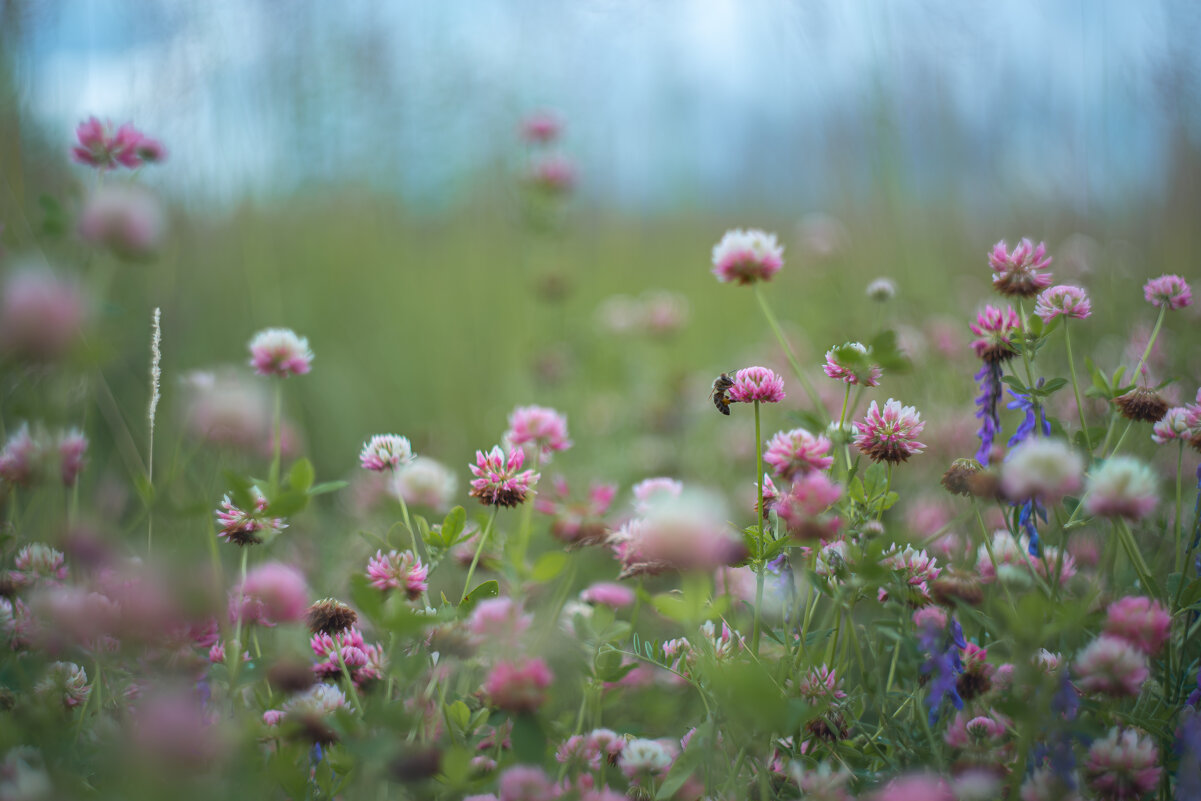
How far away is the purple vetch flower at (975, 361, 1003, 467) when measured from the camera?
3.07 feet

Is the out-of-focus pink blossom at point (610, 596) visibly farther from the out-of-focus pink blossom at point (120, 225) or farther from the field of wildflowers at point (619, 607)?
the out-of-focus pink blossom at point (120, 225)

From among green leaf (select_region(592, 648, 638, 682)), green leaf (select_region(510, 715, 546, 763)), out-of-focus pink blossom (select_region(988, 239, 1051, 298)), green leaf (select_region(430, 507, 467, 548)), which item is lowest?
green leaf (select_region(592, 648, 638, 682))

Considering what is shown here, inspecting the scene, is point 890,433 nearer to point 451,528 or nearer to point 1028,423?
point 1028,423

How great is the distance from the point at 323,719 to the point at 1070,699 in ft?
2.11

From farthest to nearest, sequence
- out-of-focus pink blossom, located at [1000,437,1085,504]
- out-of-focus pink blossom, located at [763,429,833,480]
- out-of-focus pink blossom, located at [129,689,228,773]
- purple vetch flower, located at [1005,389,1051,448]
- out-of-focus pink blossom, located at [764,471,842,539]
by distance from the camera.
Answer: purple vetch flower, located at [1005,389,1051,448], out-of-focus pink blossom, located at [763,429,833,480], out-of-focus pink blossom, located at [764,471,842,539], out-of-focus pink blossom, located at [1000,437,1085,504], out-of-focus pink blossom, located at [129,689,228,773]

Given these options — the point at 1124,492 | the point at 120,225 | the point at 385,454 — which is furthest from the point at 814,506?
the point at 120,225

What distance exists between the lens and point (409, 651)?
807 mm

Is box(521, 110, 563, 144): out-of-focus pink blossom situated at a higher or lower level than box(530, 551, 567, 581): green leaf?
higher

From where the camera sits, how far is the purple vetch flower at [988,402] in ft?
3.07

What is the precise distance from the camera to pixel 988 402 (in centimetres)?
97

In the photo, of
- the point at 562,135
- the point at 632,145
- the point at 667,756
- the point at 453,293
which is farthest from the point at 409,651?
the point at 632,145

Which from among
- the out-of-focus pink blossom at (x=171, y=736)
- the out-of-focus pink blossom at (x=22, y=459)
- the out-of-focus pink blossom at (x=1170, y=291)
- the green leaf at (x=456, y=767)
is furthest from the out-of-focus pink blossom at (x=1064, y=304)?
the out-of-focus pink blossom at (x=22, y=459)

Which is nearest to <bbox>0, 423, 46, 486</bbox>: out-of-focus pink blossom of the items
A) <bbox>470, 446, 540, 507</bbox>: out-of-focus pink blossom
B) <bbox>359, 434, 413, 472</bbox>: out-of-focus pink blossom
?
<bbox>359, 434, 413, 472</bbox>: out-of-focus pink blossom

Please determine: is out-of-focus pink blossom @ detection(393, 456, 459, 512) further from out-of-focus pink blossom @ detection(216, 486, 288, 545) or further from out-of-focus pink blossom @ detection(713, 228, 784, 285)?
out-of-focus pink blossom @ detection(713, 228, 784, 285)
